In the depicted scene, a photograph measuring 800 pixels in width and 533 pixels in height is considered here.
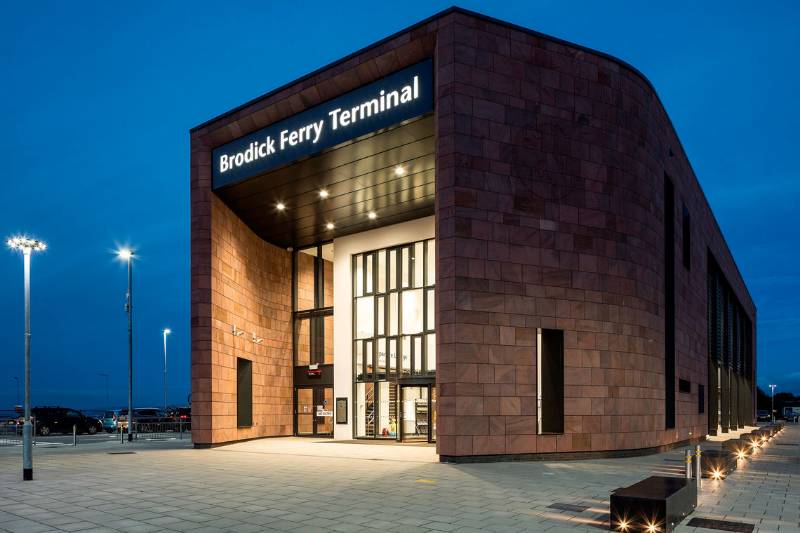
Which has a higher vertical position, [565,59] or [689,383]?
[565,59]

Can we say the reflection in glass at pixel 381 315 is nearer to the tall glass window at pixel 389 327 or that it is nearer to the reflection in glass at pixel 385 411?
the tall glass window at pixel 389 327

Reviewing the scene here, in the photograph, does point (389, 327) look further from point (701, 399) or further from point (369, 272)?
point (701, 399)

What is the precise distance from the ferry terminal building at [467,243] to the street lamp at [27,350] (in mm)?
9615

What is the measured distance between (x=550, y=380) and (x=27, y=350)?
48.2 ft

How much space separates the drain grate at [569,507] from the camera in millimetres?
11625

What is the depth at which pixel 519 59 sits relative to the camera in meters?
21.6

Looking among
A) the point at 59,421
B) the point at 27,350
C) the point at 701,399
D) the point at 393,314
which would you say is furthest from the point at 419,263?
the point at 59,421

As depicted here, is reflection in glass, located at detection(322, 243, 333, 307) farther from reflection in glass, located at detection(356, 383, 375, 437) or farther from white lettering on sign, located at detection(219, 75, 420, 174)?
white lettering on sign, located at detection(219, 75, 420, 174)

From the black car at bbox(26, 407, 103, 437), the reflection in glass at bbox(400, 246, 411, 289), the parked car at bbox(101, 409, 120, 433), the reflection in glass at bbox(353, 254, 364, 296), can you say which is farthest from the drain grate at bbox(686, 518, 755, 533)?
the parked car at bbox(101, 409, 120, 433)

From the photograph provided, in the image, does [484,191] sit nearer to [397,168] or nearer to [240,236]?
[397,168]

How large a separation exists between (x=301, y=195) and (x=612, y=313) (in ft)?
44.2

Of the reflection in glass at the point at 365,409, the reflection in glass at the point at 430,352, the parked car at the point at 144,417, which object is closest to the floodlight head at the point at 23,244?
the reflection in glass at the point at 430,352

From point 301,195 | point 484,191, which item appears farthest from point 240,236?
point 484,191

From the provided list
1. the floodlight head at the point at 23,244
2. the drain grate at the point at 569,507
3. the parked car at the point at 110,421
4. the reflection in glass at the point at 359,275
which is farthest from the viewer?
the parked car at the point at 110,421
